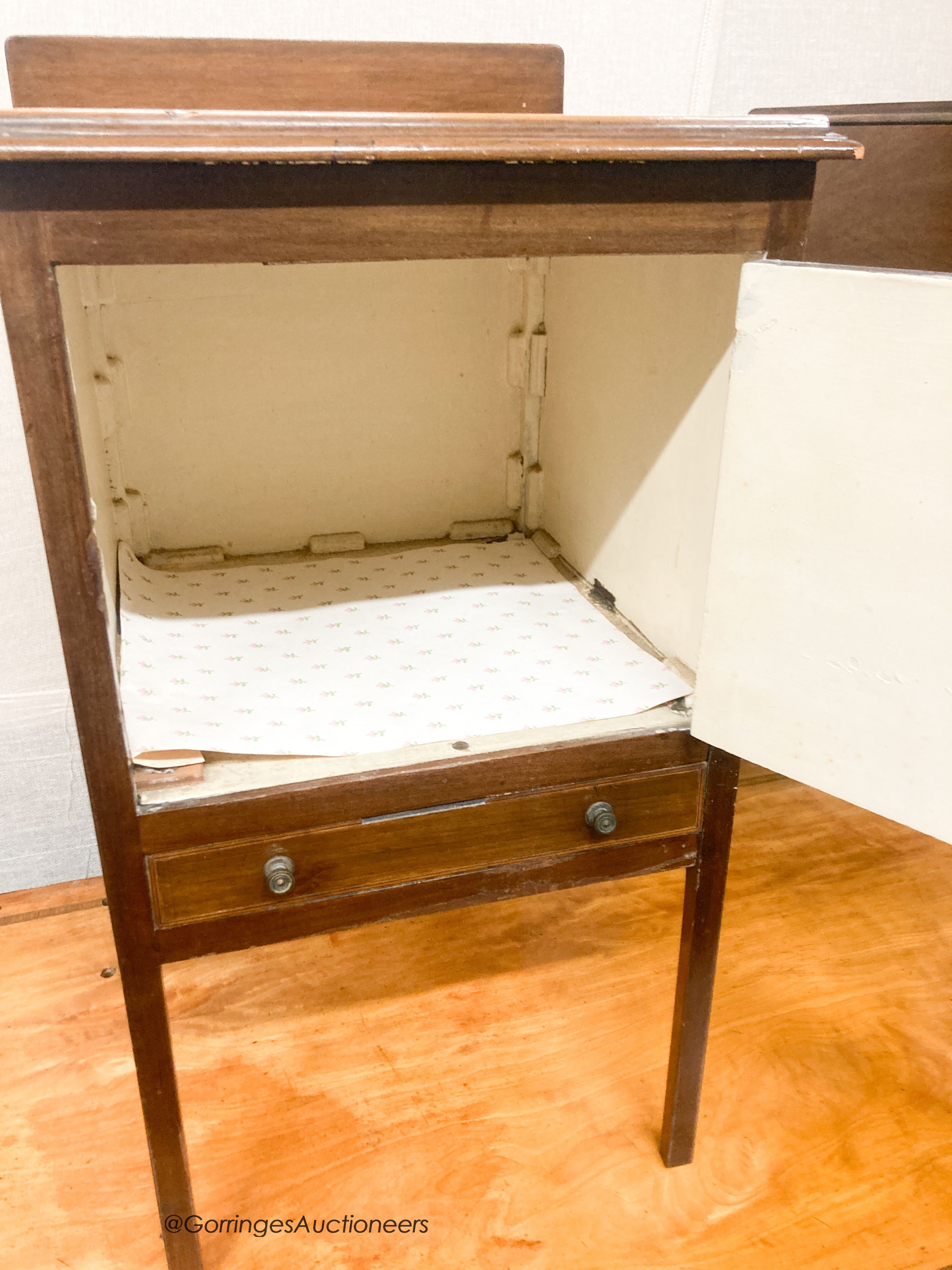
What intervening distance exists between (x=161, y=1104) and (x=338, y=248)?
74 cm

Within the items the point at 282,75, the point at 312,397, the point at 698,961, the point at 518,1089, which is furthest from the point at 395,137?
the point at 518,1089

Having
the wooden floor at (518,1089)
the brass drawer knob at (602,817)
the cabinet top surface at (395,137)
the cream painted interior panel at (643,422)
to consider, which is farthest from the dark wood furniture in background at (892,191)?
the wooden floor at (518,1089)

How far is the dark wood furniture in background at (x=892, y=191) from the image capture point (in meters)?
1.03

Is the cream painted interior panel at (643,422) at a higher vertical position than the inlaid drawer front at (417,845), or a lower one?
higher

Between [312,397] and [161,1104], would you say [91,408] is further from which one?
[161,1104]

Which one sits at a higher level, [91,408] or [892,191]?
[892,191]

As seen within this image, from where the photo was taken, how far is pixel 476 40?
118cm

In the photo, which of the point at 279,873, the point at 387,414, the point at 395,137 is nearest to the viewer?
the point at 395,137

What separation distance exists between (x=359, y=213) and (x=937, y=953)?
1.26m

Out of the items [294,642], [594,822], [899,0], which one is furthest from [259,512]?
[899,0]

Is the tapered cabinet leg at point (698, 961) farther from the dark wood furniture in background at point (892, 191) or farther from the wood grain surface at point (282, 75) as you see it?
the wood grain surface at point (282, 75)

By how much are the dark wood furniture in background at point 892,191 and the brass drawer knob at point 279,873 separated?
79 cm

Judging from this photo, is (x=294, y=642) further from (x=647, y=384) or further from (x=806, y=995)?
(x=806, y=995)

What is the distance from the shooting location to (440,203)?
2.30 ft
